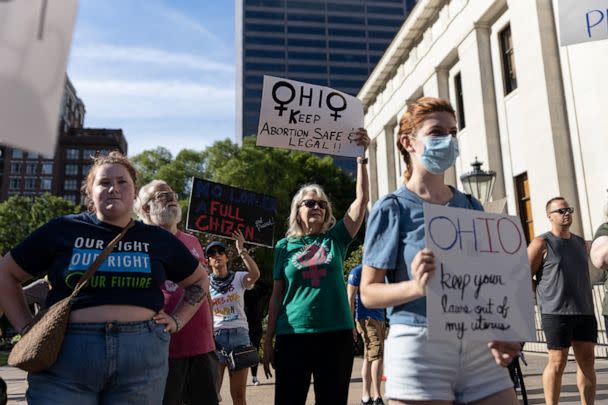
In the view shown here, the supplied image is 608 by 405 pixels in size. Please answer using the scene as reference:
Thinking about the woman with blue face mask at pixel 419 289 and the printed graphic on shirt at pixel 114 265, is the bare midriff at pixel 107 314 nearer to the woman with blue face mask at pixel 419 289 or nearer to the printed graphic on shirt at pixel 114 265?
the printed graphic on shirt at pixel 114 265

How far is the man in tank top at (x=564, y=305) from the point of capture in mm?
5137

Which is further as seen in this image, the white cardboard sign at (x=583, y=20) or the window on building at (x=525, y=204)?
the window on building at (x=525, y=204)

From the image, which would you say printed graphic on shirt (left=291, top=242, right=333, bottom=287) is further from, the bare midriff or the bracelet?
the bare midriff

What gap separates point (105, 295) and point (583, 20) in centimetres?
378

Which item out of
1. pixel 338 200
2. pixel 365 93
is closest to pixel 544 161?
pixel 365 93

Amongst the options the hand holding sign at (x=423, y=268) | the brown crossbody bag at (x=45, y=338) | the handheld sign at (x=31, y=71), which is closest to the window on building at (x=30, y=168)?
the brown crossbody bag at (x=45, y=338)

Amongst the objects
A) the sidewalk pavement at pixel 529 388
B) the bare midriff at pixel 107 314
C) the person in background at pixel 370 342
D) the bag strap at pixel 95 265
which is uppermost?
the bag strap at pixel 95 265

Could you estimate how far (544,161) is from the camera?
1459 centimetres

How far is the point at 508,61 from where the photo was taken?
1770 centimetres

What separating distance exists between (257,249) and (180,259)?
28644mm

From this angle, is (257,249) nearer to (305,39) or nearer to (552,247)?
(552,247)

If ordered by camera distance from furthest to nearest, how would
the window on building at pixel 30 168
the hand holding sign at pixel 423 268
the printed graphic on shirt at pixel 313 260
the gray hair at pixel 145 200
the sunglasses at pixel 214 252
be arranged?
the window on building at pixel 30 168 → the sunglasses at pixel 214 252 → the gray hair at pixel 145 200 → the printed graphic on shirt at pixel 313 260 → the hand holding sign at pixel 423 268

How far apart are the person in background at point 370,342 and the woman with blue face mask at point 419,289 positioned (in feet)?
14.4

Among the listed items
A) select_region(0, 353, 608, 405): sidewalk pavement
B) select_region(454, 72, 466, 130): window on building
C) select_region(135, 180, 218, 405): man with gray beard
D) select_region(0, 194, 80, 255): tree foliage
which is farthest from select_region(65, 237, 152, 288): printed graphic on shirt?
select_region(0, 194, 80, 255): tree foliage
